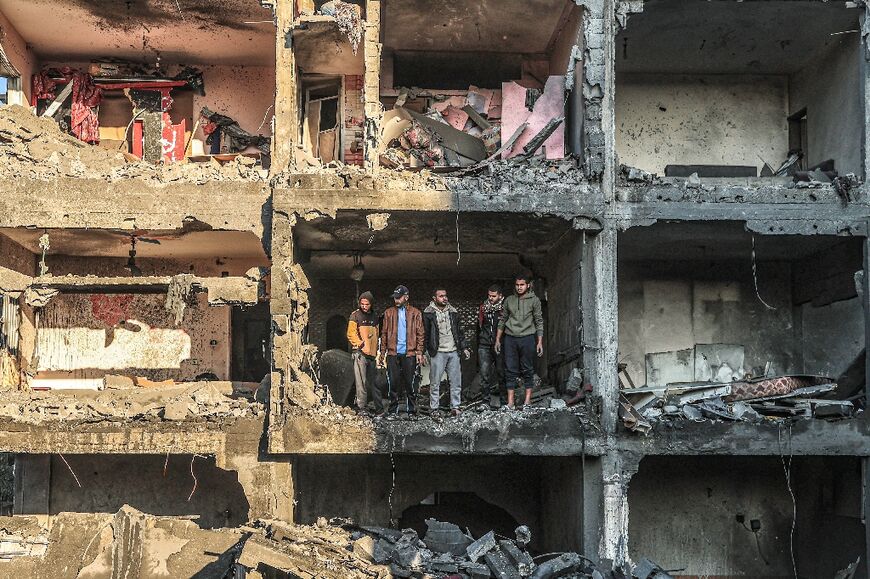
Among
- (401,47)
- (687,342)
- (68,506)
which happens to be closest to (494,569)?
(687,342)

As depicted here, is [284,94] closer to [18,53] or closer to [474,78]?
[474,78]

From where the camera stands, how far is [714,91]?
20141 mm

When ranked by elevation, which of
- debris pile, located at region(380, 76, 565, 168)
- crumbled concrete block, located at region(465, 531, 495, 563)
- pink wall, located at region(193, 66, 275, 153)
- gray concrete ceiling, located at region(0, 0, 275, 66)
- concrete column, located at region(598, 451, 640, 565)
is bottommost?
crumbled concrete block, located at region(465, 531, 495, 563)

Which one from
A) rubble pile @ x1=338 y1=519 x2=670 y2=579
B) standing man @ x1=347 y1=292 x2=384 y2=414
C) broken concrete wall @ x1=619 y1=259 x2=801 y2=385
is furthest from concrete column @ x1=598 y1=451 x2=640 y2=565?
broken concrete wall @ x1=619 y1=259 x2=801 y2=385

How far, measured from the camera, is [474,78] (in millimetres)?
20516

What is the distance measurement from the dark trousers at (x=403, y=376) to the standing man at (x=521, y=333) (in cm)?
148

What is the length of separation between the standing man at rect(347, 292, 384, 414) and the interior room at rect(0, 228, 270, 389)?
9.65 ft

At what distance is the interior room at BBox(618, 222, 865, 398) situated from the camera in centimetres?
1928

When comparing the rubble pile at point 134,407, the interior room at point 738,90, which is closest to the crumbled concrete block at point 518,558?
the rubble pile at point 134,407

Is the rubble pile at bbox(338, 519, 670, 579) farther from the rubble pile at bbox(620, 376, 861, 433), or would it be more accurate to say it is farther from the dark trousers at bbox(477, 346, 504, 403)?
the dark trousers at bbox(477, 346, 504, 403)

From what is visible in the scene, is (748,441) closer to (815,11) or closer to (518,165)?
(518,165)

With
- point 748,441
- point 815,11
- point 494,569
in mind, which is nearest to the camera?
point 494,569

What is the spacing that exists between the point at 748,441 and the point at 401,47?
9593 mm

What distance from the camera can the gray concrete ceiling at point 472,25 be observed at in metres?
18.4
